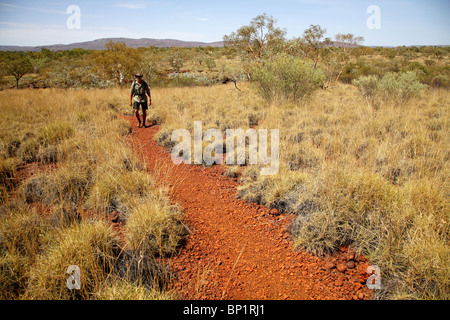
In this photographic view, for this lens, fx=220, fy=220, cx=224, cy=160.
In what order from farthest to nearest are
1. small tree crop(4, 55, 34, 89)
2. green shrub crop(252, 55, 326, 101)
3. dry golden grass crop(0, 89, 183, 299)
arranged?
small tree crop(4, 55, 34, 89) → green shrub crop(252, 55, 326, 101) → dry golden grass crop(0, 89, 183, 299)

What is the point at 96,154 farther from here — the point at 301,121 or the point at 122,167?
the point at 301,121

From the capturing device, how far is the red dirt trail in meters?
2.24

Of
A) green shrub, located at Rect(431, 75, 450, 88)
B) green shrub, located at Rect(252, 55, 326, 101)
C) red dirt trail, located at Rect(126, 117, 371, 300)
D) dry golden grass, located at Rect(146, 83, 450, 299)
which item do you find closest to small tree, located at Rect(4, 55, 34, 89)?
green shrub, located at Rect(252, 55, 326, 101)

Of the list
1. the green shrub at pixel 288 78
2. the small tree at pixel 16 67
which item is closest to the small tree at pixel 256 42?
the green shrub at pixel 288 78

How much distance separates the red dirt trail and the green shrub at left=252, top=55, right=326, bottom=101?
6868 millimetres

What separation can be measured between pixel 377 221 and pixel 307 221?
80 centimetres

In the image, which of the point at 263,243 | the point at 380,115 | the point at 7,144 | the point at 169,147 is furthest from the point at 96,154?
the point at 380,115

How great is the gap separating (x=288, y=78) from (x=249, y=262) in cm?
810

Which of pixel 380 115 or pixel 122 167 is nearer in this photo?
pixel 122 167

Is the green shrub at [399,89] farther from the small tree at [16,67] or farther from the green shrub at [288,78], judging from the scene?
the small tree at [16,67]

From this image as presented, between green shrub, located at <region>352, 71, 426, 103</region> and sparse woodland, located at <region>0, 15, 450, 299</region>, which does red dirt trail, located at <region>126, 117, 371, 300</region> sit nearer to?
sparse woodland, located at <region>0, 15, 450, 299</region>

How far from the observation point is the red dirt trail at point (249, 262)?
2.24m

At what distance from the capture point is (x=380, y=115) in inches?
282

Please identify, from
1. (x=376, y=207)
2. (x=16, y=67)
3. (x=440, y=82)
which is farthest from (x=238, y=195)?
(x=16, y=67)
